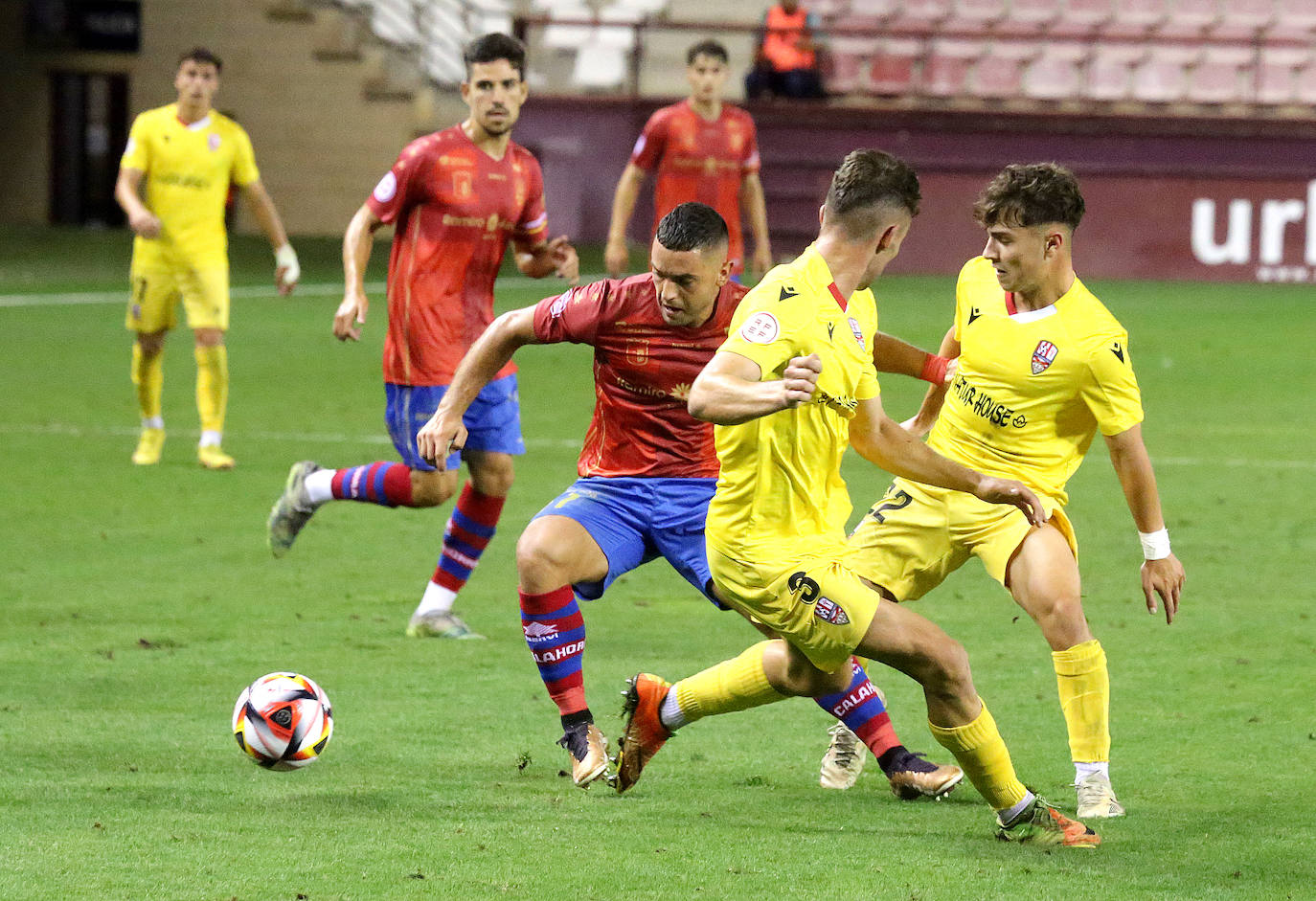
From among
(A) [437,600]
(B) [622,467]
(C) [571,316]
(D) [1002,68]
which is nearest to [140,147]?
(A) [437,600]

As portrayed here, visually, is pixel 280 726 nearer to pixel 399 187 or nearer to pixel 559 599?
pixel 559 599

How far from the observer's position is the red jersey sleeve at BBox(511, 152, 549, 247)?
7.83 meters

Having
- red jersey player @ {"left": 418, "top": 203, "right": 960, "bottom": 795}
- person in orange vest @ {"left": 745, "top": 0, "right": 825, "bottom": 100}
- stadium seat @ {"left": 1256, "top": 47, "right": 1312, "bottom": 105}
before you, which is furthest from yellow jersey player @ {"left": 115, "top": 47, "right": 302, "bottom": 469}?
stadium seat @ {"left": 1256, "top": 47, "right": 1312, "bottom": 105}

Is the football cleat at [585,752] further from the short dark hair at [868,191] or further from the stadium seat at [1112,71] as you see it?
the stadium seat at [1112,71]

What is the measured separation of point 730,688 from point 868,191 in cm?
140

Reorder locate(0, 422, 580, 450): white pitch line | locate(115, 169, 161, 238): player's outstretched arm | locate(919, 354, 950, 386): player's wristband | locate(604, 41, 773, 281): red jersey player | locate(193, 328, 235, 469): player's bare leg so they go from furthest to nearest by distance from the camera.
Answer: locate(604, 41, 773, 281): red jersey player
locate(0, 422, 580, 450): white pitch line
locate(193, 328, 235, 469): player's bare leg
locate(115, 169, 161, 238): player's outstretched arm
locate(919, 354, 950, 386): player's wristband

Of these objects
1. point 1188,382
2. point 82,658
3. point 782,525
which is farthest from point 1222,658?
point 1188,382

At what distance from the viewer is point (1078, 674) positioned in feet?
17.2

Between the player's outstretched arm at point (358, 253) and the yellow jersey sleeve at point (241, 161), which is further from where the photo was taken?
the yellow jersey sleeve at point (241, 161)

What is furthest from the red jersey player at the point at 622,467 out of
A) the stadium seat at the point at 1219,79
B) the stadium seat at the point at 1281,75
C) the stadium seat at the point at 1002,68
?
the stadium seat at the point at 1281,75

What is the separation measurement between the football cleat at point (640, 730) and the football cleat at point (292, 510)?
267 cm

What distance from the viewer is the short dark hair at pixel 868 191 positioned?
4793 millimetres

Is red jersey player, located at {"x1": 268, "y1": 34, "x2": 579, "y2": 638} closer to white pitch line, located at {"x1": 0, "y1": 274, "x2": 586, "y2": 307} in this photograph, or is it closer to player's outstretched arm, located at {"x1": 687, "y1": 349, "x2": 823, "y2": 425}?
player's outstretched arm, located at {"x1": 687, "y1": 349, "x2": 823, "y2": 425}

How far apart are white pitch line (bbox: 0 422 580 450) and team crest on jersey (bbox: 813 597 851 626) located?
7.70 metres
